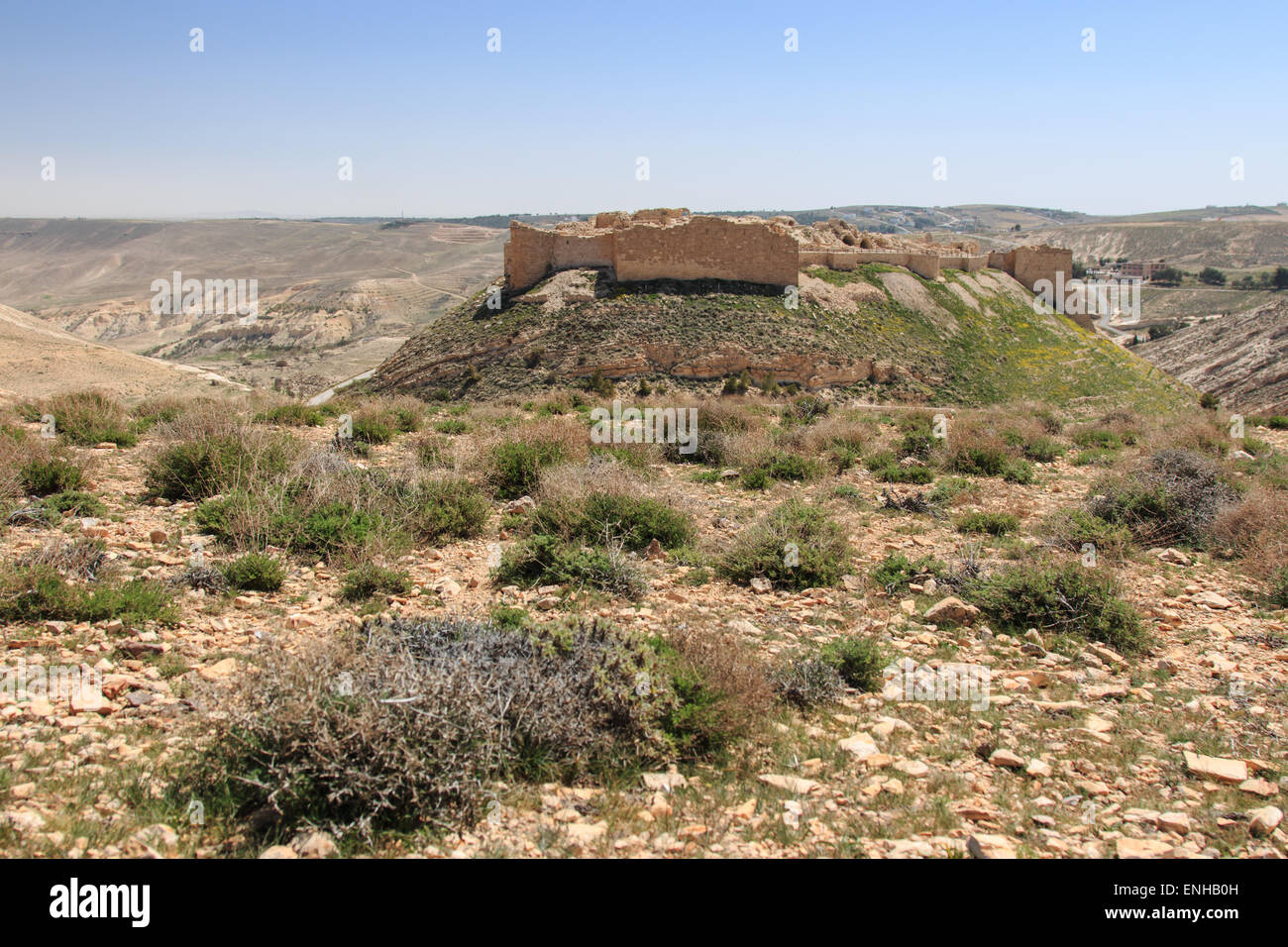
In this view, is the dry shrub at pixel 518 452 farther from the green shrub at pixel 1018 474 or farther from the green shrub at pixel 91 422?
the green shrub at pixel 1018 474

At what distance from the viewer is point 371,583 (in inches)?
197

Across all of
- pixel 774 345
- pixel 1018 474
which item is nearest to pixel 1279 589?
pixel 1018 474

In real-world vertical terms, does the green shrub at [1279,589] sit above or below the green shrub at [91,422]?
below

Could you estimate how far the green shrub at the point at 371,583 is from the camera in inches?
195

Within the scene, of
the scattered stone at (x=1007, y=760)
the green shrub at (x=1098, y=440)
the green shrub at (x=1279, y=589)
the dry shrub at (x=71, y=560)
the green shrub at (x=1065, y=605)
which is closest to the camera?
the scattered stone at (x=1007, y=760)

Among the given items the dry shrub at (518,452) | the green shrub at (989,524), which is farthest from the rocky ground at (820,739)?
the dry shrub at (518,452)

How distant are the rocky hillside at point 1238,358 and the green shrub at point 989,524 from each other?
2249 centimetres

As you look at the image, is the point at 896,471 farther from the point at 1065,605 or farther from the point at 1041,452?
the point at 1065,605

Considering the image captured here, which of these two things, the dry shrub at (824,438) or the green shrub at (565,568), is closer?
the green shrub at (565,568)

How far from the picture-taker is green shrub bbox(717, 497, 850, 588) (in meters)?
5.75

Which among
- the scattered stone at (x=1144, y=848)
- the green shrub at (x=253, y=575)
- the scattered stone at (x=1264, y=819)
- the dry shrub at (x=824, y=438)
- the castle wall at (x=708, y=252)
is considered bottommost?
the scattered stone at (x=1144, y=848)

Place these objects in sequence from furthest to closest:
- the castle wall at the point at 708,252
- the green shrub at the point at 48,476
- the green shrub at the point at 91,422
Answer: the castle wall at the point at 708,252 → the green shrub at the point at 91,422 → the green shrub at the point at 48,476

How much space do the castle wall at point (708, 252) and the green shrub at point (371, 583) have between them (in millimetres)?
18856
